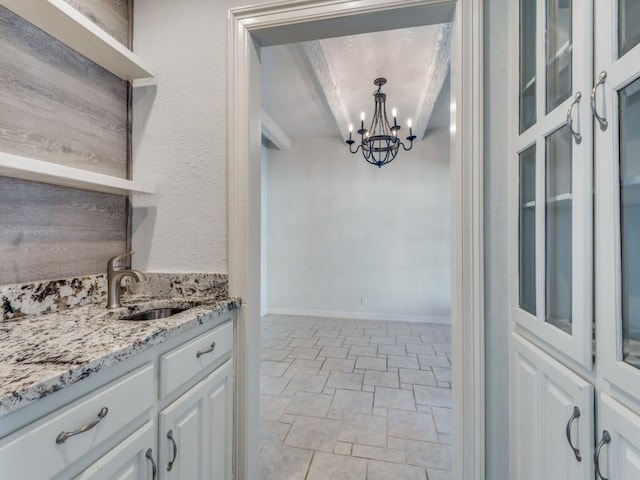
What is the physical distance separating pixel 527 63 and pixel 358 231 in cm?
378

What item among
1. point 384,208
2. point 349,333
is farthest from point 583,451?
point 384,208

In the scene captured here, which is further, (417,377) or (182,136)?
(417,377)

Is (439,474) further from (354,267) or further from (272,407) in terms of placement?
(354,267)

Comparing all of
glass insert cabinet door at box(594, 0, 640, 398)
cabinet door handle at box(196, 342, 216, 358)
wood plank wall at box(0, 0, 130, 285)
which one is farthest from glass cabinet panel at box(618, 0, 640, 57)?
wood plank wall at box(0, 0, 130, 285)

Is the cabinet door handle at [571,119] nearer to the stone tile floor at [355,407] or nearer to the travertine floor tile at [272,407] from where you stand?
the stone tile floor at [355,407]

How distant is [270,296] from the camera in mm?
5184

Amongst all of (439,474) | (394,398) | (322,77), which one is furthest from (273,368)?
(322,77)

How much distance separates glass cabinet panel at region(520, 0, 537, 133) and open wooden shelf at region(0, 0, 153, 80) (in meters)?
1.67

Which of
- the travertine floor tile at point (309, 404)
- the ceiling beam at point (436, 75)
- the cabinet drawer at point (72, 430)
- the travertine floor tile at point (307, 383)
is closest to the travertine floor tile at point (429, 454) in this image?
the travertine floor tile at point (309, 404)

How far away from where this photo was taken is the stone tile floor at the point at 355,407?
1.74 metres

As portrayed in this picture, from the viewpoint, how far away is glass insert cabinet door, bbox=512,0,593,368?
31.8 inches

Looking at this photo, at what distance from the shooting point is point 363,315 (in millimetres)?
4871

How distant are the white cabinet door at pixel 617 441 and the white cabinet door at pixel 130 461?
119 cm

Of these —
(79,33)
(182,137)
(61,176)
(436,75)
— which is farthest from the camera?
Result: (436,75)
